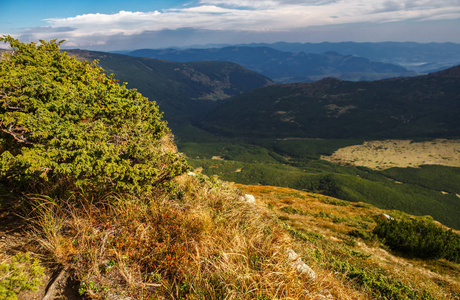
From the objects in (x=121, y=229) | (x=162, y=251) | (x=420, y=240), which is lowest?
(x=420, y=240)

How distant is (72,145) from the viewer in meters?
7.43

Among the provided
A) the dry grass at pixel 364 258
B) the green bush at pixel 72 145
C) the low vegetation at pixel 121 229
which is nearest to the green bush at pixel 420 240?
the dry grass at pixel 364 258

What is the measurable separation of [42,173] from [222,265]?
5506 mm

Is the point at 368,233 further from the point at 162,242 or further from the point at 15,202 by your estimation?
the point at 15,202

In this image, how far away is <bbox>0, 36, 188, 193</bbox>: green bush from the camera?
269 inches

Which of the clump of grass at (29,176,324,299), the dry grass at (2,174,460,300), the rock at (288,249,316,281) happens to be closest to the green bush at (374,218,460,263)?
the dry grass at (2,174,460,300)

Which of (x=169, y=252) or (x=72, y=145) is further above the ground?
(x=72, y=145)

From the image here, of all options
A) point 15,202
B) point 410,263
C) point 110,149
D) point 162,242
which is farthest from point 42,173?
point 410,263

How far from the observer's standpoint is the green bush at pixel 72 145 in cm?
684

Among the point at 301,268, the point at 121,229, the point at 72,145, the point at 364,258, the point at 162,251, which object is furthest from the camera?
the point at 364,258

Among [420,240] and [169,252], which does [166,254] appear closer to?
[169,252]

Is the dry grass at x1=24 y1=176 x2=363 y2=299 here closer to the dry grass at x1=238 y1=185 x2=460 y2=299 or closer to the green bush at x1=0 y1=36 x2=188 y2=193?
the green bush at x1=0 y1=36 x2=188 y2=193

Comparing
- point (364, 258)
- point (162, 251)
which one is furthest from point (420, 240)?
point (162, 251)

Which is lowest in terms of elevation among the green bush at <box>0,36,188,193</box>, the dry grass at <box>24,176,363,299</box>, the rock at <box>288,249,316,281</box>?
the rock at <box>288,249,316,281</box>
